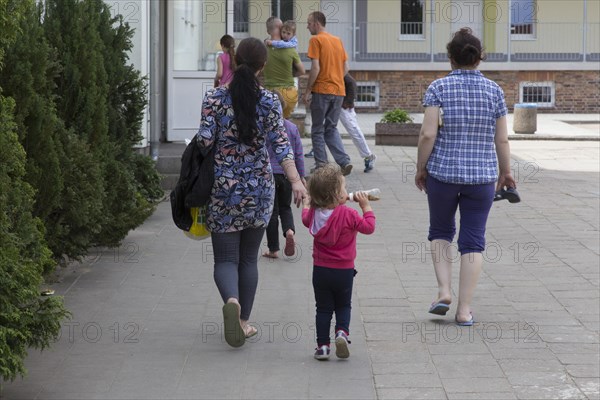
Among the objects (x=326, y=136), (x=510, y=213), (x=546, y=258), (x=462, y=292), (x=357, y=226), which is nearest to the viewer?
(x=357, y=226)

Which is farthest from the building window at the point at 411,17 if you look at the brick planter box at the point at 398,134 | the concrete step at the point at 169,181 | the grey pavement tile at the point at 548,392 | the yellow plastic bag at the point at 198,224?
the grey pavement tile at the point at 548,392

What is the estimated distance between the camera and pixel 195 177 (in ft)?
21.9

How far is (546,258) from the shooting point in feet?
32.9

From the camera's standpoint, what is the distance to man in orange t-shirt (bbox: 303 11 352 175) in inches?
554

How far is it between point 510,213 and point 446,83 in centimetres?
555

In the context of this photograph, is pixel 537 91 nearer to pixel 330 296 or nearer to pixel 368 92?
pixel 368 92

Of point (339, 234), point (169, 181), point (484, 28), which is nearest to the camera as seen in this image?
point (339, 234)

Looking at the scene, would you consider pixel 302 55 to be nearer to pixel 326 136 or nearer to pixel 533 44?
pixel 533 44

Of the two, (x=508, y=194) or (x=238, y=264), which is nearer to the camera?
(x=238, y=264)

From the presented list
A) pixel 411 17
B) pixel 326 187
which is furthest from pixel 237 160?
pixel 411 17

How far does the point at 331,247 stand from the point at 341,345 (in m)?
0.55

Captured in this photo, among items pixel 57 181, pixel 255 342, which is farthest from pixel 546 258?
pixel 57 181

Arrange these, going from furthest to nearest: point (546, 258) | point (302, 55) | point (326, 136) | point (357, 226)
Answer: point (302, 55) < point (326, 136) < point (546, 258) < point (357, 226)

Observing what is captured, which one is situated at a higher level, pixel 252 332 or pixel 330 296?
pixel 330 296
